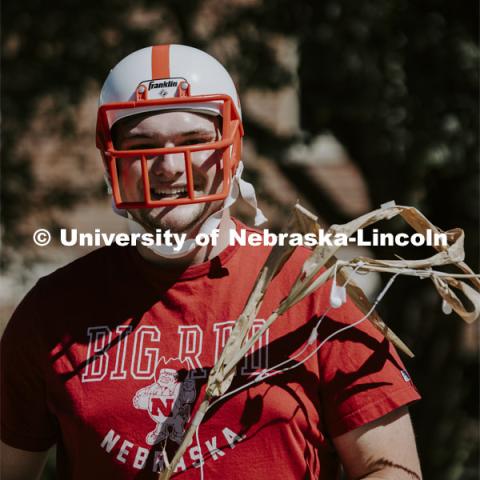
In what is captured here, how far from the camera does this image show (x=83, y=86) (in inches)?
225

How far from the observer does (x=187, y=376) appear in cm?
226

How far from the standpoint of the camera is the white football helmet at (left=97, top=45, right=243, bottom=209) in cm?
233

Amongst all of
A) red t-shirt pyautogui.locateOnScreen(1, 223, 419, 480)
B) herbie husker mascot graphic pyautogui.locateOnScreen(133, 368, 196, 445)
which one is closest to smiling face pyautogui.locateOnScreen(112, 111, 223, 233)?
red t-shirt pyautogui.locateOnScreen(1, 223, 419, 480)

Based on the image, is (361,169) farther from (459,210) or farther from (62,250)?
(62,250)

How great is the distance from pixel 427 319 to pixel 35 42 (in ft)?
10.6

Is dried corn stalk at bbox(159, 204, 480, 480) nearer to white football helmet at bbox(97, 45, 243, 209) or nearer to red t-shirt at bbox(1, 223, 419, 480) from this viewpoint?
red t-shirt at bbox(1, 223, 419, 480)

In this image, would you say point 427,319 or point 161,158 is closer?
point 161,158

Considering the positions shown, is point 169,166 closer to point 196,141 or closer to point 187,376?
point 196,141

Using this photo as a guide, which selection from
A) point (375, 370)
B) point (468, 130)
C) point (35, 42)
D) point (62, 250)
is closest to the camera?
point (375, 370)

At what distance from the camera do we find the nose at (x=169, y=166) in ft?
7.65

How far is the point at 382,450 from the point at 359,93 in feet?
9.54

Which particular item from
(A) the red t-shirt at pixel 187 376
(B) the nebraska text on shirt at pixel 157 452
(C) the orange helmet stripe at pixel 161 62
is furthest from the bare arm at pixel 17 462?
(C) the orange helmet stripe at pixel 161 62

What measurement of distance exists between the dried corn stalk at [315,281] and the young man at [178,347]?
7 cm

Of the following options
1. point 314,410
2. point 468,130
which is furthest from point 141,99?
point 468,130
